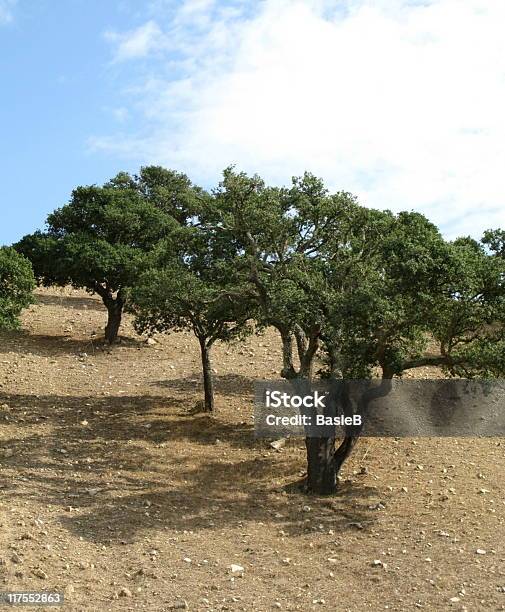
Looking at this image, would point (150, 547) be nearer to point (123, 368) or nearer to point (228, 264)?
point (228, 264)

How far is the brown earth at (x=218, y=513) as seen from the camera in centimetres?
945

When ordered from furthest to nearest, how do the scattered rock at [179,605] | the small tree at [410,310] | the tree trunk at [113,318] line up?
the tree trunk at [113,318]
the small tree at [410,310]
the scattered rock at [179,605]

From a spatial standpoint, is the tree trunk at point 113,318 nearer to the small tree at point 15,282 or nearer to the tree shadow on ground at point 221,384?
the tree shadow on ground at point 221,384

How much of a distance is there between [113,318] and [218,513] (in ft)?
54.1

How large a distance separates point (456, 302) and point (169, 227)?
18.0m

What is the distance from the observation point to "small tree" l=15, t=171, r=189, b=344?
85.2 feet

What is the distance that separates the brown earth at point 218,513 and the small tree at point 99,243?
5527 mm

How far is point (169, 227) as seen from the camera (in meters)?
28.7

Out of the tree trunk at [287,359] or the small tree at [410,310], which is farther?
the tree trunk at [287,359]

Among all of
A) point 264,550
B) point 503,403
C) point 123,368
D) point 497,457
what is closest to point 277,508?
point 264,550

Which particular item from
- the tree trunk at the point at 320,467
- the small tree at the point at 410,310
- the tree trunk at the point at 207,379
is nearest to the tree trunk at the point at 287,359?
the small tree at the point at 410,310

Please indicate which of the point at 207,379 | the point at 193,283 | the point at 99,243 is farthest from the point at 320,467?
the point at 99,243

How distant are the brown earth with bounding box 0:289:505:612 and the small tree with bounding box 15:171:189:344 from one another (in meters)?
5.53

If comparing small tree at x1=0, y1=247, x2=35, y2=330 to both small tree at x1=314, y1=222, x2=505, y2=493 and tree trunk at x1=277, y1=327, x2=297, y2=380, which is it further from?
small tree at x1=314, y1=222, x2=505, y2=493
